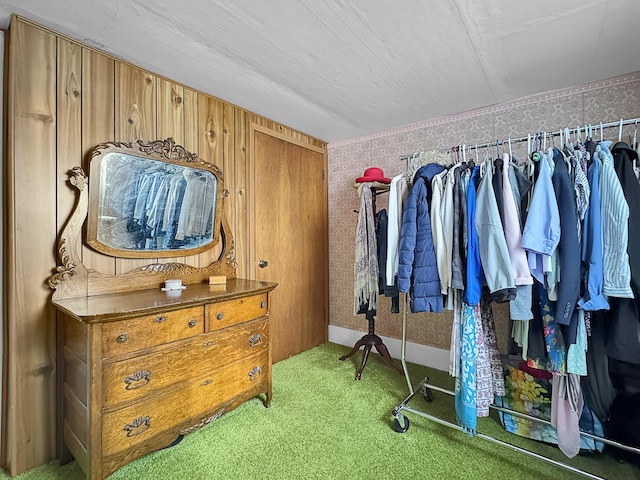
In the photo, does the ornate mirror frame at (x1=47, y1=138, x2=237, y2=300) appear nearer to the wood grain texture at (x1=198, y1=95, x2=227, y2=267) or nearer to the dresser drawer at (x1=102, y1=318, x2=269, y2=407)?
the wood grain texture at (x1=198, y1=95, x2=227, y2=267)

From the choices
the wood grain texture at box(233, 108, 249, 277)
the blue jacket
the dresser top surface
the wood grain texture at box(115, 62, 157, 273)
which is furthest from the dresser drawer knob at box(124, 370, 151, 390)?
the blue jacket

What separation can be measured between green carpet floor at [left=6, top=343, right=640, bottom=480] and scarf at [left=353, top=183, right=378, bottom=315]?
77 cm

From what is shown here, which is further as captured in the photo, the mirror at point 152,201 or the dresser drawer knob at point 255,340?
the dresser drawer knob at point 255,340

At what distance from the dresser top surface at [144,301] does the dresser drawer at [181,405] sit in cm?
46

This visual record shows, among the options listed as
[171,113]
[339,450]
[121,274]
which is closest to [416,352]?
[339,450]

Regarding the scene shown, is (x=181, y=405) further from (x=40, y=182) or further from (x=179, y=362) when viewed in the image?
(x=40, y=182)

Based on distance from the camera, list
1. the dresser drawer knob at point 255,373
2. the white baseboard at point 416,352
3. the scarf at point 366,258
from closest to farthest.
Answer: the dresser drawer knob at point 255,373 < the scarf at point 366,258 < the white baseboard at point 416,352

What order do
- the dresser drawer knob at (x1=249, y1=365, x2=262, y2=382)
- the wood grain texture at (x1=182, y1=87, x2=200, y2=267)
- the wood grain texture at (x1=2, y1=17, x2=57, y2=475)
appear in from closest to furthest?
the wood grain texture at (x1=2, y1=17, x2=57, y2=475) < the dresser drawer knob at (x1=249, y1=365, x2=262, y2=382) < the wood grain texture at (x1=182, y1=87, x2=200, y2=267)

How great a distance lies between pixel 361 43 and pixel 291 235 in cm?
186

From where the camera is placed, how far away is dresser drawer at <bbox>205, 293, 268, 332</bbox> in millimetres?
1825

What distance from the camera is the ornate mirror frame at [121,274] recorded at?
5.44 feet

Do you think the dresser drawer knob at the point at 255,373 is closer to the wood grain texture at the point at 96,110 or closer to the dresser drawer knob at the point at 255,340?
the dresser drawer knob at the point at 255,340

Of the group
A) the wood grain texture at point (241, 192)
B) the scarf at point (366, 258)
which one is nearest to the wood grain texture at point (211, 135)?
the wood grain texture at point (241, 192)

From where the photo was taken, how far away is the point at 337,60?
1.88 metres
